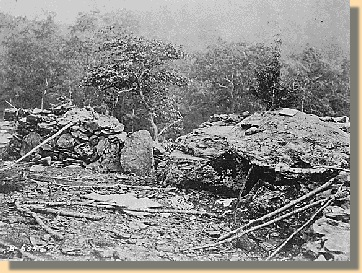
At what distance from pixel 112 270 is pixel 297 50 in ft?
7.50

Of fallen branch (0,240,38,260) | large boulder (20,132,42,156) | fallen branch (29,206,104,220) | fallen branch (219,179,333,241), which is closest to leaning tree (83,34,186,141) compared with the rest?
large boulder (20,132,42,156)

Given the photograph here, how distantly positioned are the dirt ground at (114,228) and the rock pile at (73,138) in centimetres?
50

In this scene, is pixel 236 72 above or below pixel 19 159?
above

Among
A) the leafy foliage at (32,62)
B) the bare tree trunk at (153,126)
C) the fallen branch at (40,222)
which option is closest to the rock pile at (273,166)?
the bare tree trunk at (153,126)

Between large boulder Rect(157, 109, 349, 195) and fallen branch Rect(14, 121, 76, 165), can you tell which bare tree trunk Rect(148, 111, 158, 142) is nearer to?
large boulder Rect(157, 109, 349, 195)

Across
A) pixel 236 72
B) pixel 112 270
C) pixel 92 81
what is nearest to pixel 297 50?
pixel 236 72

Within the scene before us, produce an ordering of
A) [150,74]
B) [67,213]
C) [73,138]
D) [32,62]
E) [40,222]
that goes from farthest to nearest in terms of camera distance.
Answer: [73,138]
[32,62]
[150,74]
[67,213]
[40,222]

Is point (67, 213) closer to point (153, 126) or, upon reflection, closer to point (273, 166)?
point (153, 126)

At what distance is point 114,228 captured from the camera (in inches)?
138

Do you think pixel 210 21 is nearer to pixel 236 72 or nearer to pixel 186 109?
pixel 236 72

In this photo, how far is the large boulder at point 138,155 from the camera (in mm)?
4594

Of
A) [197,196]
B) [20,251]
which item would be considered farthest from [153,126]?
[20,251]

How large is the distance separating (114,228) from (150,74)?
56.9 inches

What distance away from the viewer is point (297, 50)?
157 inches
